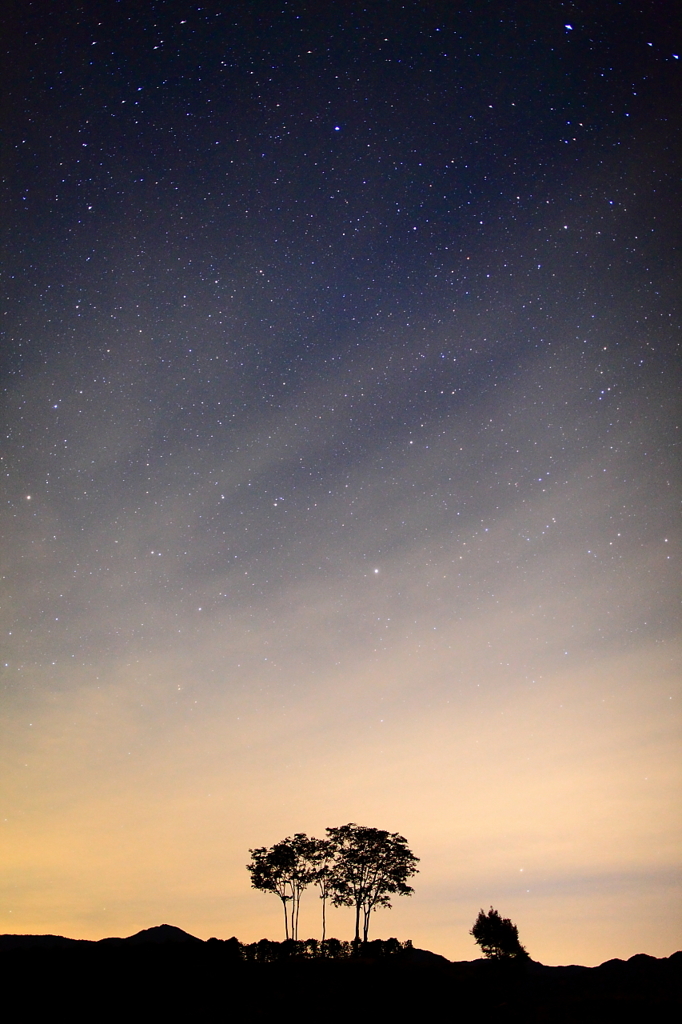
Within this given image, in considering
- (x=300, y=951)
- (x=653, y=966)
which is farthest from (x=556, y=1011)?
(x=653, y=966)

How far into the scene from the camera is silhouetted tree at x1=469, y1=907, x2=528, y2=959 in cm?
5106

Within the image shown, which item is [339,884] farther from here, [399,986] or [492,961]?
[399,986]

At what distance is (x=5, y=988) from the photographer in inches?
974

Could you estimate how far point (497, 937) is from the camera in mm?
51562

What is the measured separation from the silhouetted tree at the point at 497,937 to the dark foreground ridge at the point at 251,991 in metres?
18.6

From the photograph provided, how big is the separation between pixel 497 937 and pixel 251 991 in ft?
104

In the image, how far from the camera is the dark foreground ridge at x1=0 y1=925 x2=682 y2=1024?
25078mm

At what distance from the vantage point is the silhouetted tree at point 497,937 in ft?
168

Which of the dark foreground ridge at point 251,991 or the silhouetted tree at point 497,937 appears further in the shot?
the silhouetted tree at point 497,937

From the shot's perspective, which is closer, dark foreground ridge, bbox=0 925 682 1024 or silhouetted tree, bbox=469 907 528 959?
dark foreground ridge, bbox=0 925 682 1024

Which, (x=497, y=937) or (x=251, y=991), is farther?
(x=497, y=937)

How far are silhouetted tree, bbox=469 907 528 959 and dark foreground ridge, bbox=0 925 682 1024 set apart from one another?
61.0 feet

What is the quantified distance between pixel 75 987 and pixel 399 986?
13.6 m

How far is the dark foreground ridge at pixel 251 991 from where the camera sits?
25.1 m
